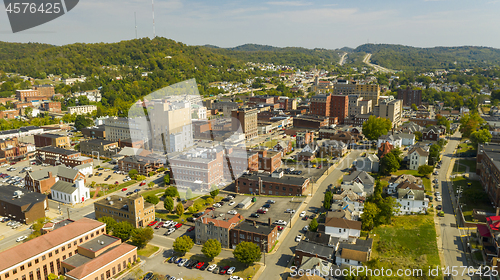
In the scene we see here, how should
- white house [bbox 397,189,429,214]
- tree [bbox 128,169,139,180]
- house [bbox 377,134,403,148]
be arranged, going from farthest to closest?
house [bbox 377,134,403,148], tree [bbox 128,169,139,180], white house [bbox 397,189,429,214]

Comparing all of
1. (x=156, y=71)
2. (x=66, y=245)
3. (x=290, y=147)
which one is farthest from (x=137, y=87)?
(x=66, y=245)

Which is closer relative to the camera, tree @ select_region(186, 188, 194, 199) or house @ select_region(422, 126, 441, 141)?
tree @ select_region(186, 188, 194, 199)

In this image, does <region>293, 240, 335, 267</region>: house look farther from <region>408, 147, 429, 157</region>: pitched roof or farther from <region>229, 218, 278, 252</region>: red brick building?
<region>408, 147, 429, 157</region>: pitched roof

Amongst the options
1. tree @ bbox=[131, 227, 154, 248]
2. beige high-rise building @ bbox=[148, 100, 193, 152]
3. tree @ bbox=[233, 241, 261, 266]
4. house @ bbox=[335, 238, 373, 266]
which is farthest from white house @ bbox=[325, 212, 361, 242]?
beige high-rise building @ bbox=[148, 100, 193, 152]

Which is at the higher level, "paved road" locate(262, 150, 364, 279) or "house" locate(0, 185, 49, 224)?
"house" locate(0, 185, 49, 224)

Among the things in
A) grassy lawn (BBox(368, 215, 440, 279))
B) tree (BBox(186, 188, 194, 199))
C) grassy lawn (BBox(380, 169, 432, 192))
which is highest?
grassy lawn (BBox(380, 169, 432, 192))

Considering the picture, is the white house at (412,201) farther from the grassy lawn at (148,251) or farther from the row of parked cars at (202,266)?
the grassy lawn at (148,251)

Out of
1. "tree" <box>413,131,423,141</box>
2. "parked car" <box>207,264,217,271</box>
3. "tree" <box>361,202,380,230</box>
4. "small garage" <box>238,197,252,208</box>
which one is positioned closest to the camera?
"parked car" <box>207,264,217,271</box>
